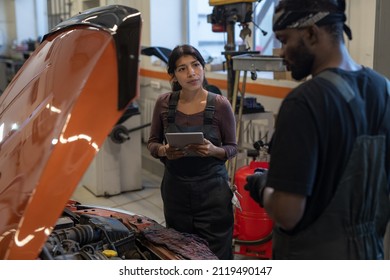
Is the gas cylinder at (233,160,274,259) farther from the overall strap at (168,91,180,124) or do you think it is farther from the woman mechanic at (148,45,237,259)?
the overall strap at (168,91,180,124)

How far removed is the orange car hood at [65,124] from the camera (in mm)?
1217

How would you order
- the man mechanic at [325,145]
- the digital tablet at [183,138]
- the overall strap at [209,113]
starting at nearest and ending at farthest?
1. the man mechanic at [325,145]
2. the digital tablet at [183,138]
3. the overall strap at [209,113]

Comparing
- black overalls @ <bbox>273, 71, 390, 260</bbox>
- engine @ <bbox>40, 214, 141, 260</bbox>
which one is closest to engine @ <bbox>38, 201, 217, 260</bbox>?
engine @ <bbox>40, 214, 141, 260</bbox>

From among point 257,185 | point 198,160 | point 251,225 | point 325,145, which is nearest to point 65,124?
point 257,185

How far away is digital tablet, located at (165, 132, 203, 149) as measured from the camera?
7.07 ft

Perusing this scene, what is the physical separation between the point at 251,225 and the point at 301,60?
2.21 meters

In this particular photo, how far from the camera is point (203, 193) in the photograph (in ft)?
7.79

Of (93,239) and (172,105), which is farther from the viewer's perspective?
(172,105)

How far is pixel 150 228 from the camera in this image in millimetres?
1924

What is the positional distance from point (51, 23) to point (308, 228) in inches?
256

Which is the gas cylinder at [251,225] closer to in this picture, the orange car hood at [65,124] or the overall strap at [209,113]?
the overall strap at [209,113]

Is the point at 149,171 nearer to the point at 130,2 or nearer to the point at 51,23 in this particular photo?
the point at 130,2

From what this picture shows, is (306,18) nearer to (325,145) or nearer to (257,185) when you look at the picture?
(325,145)

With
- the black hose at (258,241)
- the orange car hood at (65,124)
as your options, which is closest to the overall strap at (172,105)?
the orange car hood at (65,124)
